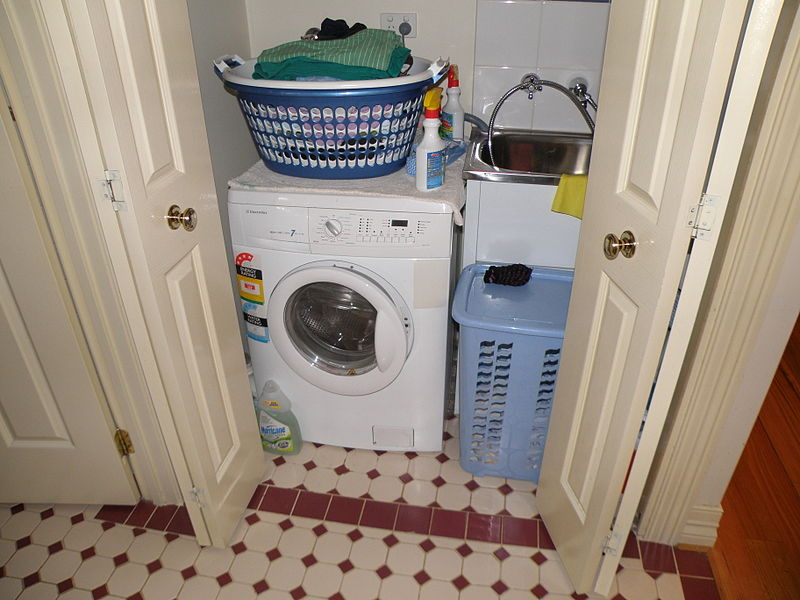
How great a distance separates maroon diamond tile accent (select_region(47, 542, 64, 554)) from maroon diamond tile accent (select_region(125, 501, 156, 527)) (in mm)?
174

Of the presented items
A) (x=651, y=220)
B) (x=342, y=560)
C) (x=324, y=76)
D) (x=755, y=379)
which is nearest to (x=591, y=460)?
(x=755, y=379)

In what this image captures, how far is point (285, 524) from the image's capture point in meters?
1.76

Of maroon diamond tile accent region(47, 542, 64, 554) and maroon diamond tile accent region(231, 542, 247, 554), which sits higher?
maroon diamond tile accent region(47, 542, 64, 554)

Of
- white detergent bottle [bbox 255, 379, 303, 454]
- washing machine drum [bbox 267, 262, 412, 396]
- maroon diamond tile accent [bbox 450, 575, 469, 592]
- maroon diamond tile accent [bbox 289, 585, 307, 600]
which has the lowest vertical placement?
maroon diamond tile accent [bbox 289, 585, 307, 600]

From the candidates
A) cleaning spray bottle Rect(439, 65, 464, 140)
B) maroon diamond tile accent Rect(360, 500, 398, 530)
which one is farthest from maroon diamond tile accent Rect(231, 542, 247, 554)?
cleaning spray bottle Rect(439, 65, 464, 140)

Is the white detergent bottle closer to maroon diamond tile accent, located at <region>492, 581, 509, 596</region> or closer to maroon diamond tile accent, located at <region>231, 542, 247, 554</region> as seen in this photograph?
maroon diamond tile accent, located at <region>231, 542, 247, 554</region>

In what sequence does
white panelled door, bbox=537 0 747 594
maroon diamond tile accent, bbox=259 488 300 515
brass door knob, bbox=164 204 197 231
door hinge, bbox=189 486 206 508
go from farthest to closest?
maroon diamond tile accent, bbox=259 488 300 515 < door hinge, bbox=189 486 206 508 < brass door knob, bbox=164 204 197 231 < white panelled door, bbox=537 0 747 594

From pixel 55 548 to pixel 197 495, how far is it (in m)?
0.54

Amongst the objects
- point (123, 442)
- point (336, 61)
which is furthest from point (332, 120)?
point (123, 442)

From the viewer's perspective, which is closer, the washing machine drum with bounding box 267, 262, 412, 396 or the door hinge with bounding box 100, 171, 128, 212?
the door hinge with bounding box 100, 171, 128, 212

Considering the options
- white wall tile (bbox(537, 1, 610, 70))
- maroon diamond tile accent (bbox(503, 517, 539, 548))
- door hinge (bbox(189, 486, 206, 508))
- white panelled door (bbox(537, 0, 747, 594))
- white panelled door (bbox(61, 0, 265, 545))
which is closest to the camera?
white panelled door (bbox(537, 0, 747, 594))

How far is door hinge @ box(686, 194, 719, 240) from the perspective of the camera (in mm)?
941

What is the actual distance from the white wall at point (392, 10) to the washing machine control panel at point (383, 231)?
2.44ft

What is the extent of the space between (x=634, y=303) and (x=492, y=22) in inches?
49.7
